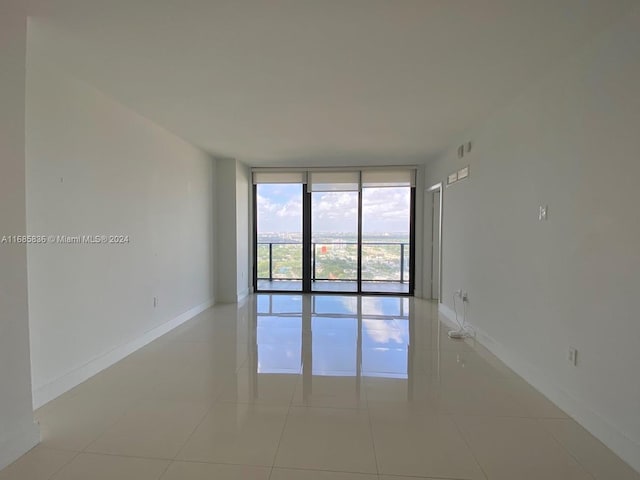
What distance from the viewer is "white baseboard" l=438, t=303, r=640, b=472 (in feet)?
5.92

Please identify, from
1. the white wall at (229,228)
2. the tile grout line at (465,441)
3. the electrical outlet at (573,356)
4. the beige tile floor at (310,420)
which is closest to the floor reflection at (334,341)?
the beige tile floor at (310,420)

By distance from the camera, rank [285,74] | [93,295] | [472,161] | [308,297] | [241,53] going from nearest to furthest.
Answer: [241,53] → [285,74] → [93,295] → [472,161] → [308,297]

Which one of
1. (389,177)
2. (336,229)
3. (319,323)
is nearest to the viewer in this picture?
(319,323)

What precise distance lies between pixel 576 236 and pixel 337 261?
4.67 metres

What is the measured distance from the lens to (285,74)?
2482 mm

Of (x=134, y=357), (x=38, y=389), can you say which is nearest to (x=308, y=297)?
(x=134, y=357)

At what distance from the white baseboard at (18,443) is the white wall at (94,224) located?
0.45 meters

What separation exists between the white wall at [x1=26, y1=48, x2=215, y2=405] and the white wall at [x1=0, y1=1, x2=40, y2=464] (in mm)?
452

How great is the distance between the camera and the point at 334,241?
21.5ft

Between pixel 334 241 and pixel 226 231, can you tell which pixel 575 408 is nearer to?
pixel 334 241

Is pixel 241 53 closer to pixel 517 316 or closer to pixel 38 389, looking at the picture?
pixel 38 389

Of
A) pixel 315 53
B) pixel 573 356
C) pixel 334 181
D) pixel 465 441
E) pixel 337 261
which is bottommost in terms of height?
pixel 465 441

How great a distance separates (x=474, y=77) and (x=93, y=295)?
3.54m

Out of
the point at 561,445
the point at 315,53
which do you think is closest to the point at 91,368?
the point at 315,53
